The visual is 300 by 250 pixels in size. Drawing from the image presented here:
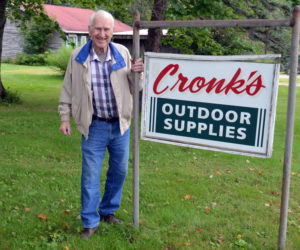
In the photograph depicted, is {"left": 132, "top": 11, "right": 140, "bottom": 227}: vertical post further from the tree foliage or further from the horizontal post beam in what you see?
the tree foliage

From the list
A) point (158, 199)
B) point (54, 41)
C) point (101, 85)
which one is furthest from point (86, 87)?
point (54, 41)

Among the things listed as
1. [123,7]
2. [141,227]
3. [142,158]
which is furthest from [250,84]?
[123,7]

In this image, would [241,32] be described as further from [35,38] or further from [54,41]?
[54,41]

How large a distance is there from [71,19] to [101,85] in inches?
1518

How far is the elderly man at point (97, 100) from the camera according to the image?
3242 mm

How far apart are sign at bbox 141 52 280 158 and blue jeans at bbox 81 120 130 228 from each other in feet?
0.95

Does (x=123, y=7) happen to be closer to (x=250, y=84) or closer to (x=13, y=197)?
(x=13, y=197)

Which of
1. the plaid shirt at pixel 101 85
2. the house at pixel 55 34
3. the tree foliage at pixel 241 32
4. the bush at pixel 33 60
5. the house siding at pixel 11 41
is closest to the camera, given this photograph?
the plaid shirt at pixel 101 85

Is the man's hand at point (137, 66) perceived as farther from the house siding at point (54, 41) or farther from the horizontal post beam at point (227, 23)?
the house siding at point (54, 41)

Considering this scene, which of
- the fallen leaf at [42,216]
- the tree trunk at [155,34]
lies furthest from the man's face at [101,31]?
the tree trunk at [155,34]

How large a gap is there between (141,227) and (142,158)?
105 inches

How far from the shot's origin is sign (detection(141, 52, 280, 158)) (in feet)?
9.75

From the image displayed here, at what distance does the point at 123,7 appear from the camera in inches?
449

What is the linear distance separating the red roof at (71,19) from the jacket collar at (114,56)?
33913 mm
